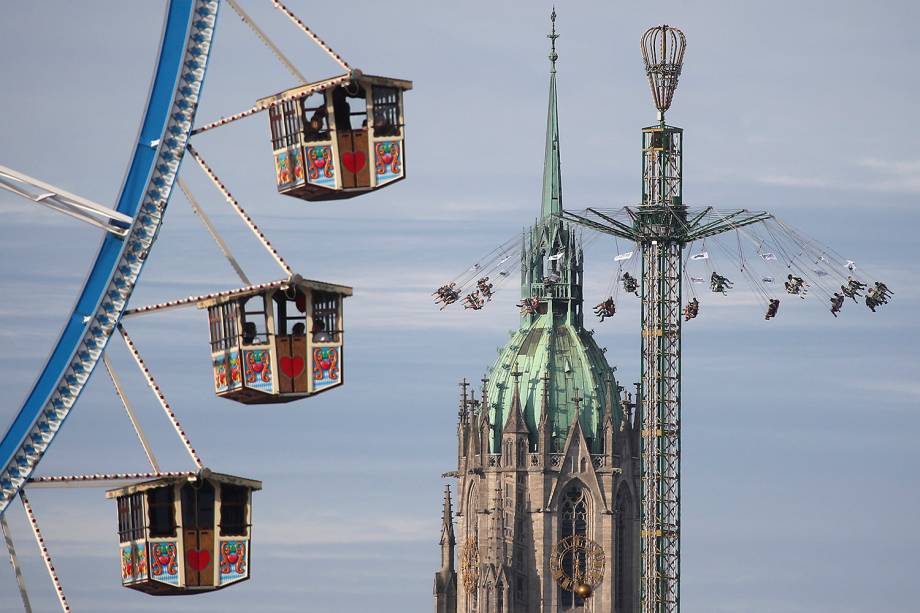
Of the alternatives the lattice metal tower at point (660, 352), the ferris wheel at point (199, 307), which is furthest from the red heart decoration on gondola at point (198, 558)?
the lattice metal tower at point (660, 352)

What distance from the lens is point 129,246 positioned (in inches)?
2736

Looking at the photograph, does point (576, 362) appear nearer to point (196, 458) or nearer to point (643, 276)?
point (643, 276)

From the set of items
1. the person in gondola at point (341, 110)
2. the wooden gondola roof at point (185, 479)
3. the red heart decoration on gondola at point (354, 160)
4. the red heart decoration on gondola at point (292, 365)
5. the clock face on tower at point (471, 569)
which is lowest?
the clock face on tower at point (471, 569)

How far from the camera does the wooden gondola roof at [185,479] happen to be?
6962 cm

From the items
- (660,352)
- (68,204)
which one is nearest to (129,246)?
(68,204)

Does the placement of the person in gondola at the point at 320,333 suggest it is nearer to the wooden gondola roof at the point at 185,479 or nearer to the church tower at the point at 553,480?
the wooden gondola roof at the point at 185,479

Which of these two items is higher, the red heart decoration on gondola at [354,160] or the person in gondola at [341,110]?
the person in gondola at [341,110]

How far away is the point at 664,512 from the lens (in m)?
159

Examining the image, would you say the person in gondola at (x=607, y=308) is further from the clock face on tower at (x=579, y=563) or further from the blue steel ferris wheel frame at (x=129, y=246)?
the blue steel ferris wheel frame at (x=129, y=246)

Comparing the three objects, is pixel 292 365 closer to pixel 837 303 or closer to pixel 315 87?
pixel 315 87

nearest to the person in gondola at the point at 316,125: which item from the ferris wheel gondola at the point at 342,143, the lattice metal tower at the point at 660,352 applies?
the ferris wheel gondola at the point at 342,143

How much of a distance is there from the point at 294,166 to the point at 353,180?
1.27 meters

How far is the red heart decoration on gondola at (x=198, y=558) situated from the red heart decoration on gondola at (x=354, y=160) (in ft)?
29.1

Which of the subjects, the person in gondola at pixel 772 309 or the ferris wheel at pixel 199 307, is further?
the person in gondola at pixel 772 309
